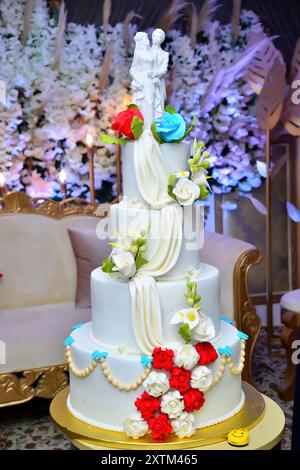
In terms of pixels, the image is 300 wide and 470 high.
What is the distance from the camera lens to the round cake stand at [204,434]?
202cm

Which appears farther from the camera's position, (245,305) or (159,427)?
(245,305)

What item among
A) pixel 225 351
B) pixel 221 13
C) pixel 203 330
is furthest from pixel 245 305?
pixel 221 13

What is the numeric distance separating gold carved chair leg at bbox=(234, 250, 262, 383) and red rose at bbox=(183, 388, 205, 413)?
4.04 feet

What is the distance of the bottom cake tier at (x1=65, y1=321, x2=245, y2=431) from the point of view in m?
2.14

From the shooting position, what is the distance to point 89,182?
4.15 metres

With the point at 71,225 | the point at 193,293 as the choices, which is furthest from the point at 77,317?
the point at 193,293

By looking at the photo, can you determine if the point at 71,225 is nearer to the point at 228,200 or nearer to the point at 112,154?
the point at 112,154

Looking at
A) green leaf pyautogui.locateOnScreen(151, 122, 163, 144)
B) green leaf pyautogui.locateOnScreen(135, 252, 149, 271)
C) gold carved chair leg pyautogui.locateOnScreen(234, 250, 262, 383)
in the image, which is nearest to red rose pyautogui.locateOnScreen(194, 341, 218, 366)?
green leaf pyautogui.locateOnScreen(135, 252, 149, 271)

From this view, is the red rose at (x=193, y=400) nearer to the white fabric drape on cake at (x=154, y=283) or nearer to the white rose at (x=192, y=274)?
the white fabric drape on cake at (x=154, y=283)

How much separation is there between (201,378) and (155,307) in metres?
0.28

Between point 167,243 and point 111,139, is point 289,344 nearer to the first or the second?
point 167,243

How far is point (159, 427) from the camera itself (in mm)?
2037

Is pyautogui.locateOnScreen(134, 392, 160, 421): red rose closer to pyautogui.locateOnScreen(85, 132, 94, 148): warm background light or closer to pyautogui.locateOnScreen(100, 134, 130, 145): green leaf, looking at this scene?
pyautogui.locateOnScreen(100, 134, 130, 145): green leaf

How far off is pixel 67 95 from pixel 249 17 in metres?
1.40
